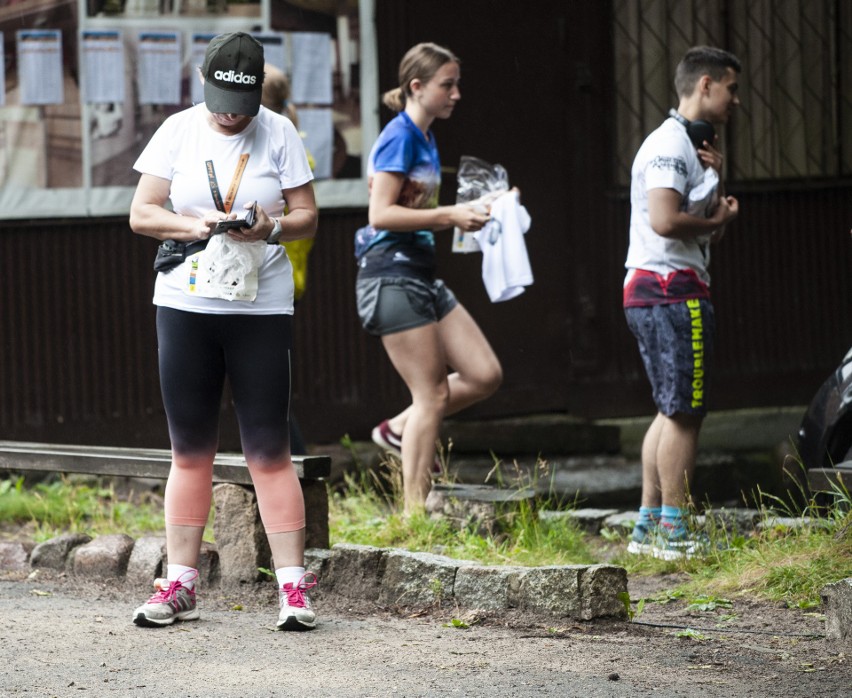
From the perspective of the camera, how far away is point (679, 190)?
612 cm

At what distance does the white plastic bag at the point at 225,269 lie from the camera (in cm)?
488

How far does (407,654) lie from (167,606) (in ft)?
3.04

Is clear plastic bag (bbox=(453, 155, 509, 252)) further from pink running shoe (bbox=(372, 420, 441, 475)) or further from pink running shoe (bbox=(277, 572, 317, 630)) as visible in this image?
pink running shoe (bbox=(277, 572, 317, 630))

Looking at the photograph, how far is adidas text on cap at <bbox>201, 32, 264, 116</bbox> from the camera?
4891mm

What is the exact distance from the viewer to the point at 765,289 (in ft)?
33.5

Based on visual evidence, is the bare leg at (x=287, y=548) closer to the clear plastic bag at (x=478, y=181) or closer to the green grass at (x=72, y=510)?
the green grass at (x=72, y=510)

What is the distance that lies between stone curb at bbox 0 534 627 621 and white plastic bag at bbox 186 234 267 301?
1207 mm

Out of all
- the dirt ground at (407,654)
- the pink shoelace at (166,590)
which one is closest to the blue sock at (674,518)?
the dirt ground at (407,654)

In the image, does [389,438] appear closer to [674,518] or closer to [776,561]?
[674,518]

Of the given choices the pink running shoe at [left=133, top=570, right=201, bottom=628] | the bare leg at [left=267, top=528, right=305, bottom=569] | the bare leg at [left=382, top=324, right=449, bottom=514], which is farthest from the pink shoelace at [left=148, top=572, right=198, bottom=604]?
the bare leg at [left=382, top=324, right=449, bottom=514]

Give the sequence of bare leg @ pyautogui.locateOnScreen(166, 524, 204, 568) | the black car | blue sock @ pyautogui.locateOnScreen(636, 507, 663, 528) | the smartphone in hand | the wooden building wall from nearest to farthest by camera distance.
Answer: the smartphone in hand, bare leg @ pyautogui.locateOnScreen(166, 524, 204, 568), the black car, blue sock @ pyautogui.locateOnScreen(636, 507, 663, 528), the wooden building wall

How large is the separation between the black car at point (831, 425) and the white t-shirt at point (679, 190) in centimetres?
73

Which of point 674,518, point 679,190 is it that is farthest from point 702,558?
point 679,190

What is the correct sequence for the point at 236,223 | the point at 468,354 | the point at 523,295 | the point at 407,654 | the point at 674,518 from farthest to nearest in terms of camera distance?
1. the point at 523,295
2. the point at 468,354
3. the point at 674,518
4. the point at 236,223
5. the point at 407,654
